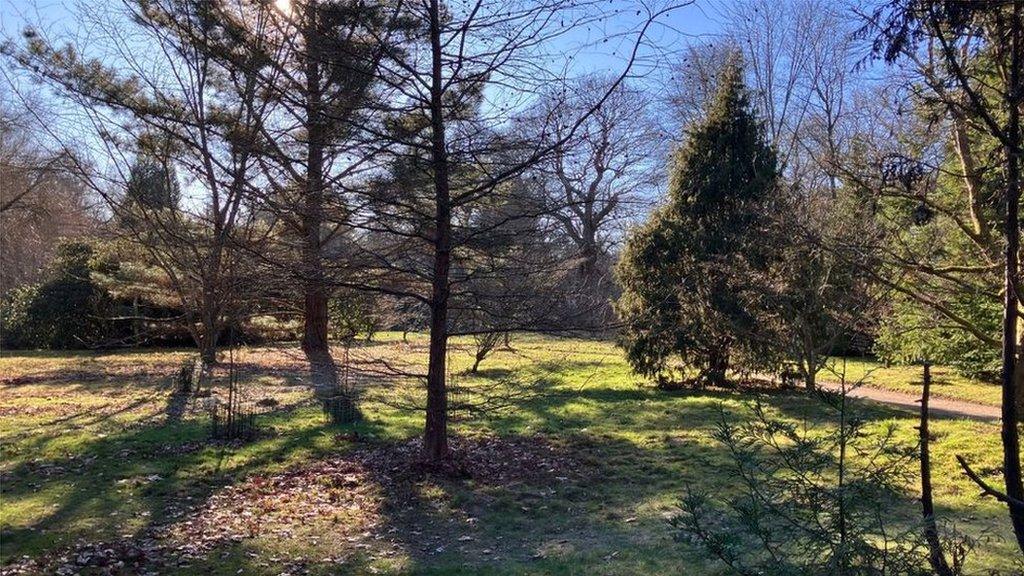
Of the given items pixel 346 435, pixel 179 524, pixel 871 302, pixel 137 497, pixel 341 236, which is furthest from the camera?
pixel 871 302

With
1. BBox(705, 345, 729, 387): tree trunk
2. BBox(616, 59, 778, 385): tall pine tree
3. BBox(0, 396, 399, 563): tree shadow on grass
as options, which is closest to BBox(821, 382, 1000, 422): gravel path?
BBox(705, 345, 729, 387): tree trunk

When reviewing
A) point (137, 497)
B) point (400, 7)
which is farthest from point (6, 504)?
point (400, 7)

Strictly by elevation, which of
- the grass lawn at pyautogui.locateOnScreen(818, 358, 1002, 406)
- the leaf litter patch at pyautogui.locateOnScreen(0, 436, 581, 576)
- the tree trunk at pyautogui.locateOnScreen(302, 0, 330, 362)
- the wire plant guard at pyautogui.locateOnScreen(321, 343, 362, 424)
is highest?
the tree trunk at pyautogui.locateOnScreen(302, 0, 330, 362)

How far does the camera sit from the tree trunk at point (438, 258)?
630cm

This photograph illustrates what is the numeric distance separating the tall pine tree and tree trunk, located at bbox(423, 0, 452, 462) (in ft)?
19.1

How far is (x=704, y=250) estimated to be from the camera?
1244 cm

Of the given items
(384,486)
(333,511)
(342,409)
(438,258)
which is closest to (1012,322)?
(438,258)

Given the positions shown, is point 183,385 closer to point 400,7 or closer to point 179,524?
point 179,524

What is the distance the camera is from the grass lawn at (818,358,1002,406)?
11695 mm

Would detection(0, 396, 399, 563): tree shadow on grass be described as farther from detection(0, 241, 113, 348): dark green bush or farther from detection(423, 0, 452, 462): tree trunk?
detection(0, 241, 113, 348): dark green bush

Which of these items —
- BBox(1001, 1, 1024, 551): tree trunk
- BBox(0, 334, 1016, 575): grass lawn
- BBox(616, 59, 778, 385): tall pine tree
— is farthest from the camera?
BBox(616, 59, 778, 385): tall pine tree

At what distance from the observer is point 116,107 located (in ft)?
39.5

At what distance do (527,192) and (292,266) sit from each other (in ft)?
7.37

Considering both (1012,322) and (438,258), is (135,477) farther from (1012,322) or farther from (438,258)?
(1012,322)
